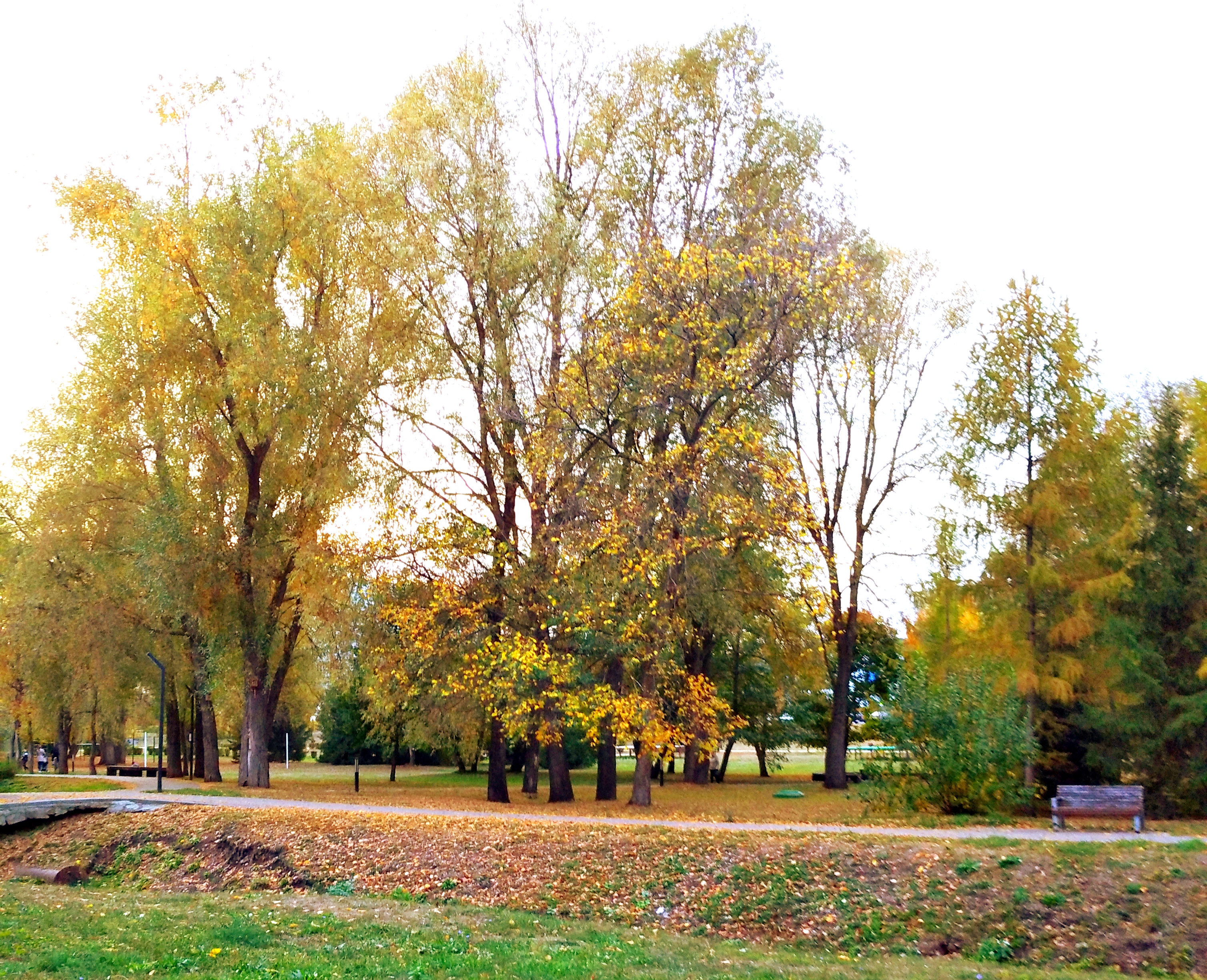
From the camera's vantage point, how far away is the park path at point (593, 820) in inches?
611

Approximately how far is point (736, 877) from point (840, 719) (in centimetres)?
2191

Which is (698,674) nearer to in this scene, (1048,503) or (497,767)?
(497,767)

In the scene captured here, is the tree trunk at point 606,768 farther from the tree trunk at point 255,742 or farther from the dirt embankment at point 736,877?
the dirt embankment at point 736,877

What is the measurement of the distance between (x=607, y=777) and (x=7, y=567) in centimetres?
2078

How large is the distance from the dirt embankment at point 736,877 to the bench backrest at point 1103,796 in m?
3.77

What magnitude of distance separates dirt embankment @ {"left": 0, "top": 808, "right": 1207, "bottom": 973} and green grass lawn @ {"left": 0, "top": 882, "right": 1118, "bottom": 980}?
2.45 feet

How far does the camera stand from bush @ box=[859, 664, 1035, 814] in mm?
19109

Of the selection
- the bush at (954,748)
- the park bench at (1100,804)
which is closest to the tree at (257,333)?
the bush at (954,748)

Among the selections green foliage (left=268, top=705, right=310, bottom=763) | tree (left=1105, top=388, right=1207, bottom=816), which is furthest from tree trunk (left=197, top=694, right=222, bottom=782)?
tree (left=1105, top=388, right=1207, bottom=816)

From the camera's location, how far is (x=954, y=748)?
62.8 ft

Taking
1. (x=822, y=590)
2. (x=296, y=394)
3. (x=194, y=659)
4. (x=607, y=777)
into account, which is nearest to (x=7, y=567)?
(x=194, y=659)

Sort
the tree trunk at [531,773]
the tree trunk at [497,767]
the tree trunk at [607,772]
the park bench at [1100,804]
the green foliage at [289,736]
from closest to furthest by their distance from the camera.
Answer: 1. the park bench at [1100,804]
2. the tree trunk at [497,767]
3. the tree trunk at [607,772]
4. the tree trunk at [531,773]
5. the green foliage at [289,736]

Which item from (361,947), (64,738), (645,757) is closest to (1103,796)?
(645,757)

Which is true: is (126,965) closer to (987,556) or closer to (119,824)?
(119,824)
